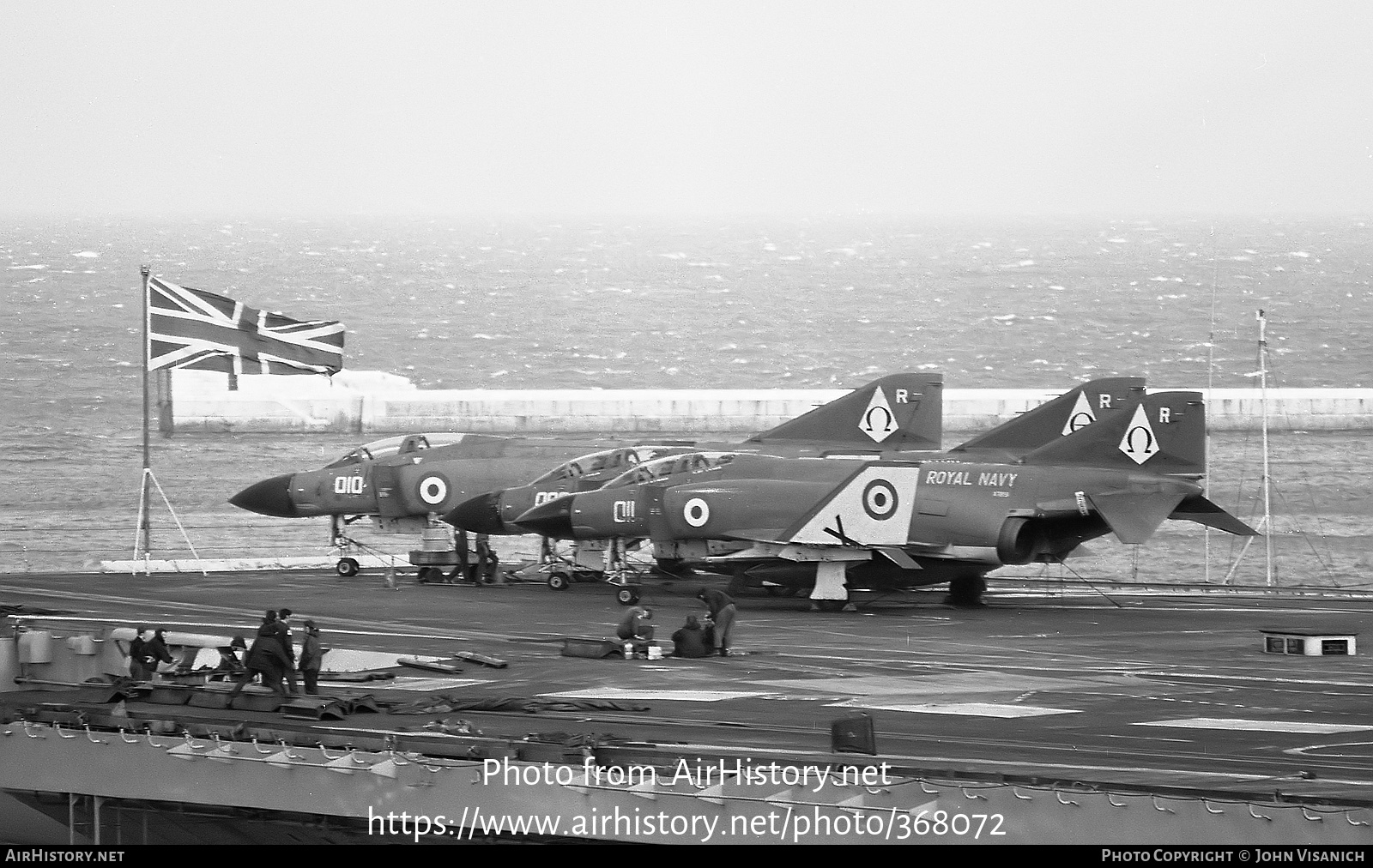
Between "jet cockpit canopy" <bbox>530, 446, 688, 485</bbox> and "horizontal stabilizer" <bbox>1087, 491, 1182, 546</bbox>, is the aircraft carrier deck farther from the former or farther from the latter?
"jet cockpit canopy" <bbox>530, 446, 688, 485</bbox>

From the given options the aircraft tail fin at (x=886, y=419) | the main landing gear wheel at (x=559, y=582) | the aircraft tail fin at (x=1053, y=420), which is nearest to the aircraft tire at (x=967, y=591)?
the aircraft tail fin at (x=1053, y=420)

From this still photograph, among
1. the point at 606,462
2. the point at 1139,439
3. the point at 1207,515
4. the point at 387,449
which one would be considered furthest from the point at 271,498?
the point at 1207,515

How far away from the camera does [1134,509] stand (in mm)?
31281

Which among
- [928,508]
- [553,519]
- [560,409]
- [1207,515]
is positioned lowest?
[560,409]

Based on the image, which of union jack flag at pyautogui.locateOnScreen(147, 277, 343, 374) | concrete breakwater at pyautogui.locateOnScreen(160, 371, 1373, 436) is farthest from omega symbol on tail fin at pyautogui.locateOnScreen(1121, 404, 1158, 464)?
concrete breakwater at pyautogui.locateOnScreen(160, 371, 1373, 436)

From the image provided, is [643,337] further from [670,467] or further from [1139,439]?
[1139,439]

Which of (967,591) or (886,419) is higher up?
(886,419)

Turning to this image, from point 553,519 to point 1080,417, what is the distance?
11.2 metres

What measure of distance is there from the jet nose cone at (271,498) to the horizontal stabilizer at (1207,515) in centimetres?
1866

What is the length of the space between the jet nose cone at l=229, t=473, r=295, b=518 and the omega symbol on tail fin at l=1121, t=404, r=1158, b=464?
17.9m

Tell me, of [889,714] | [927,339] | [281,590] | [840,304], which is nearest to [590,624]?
[281,590]

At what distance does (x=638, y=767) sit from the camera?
14633mm

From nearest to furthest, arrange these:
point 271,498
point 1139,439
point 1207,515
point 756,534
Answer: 1. point 1139,439
2. point 756,534
3. point 1207,515
4. point 271,498

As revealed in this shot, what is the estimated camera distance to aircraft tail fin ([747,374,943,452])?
38.7 m
